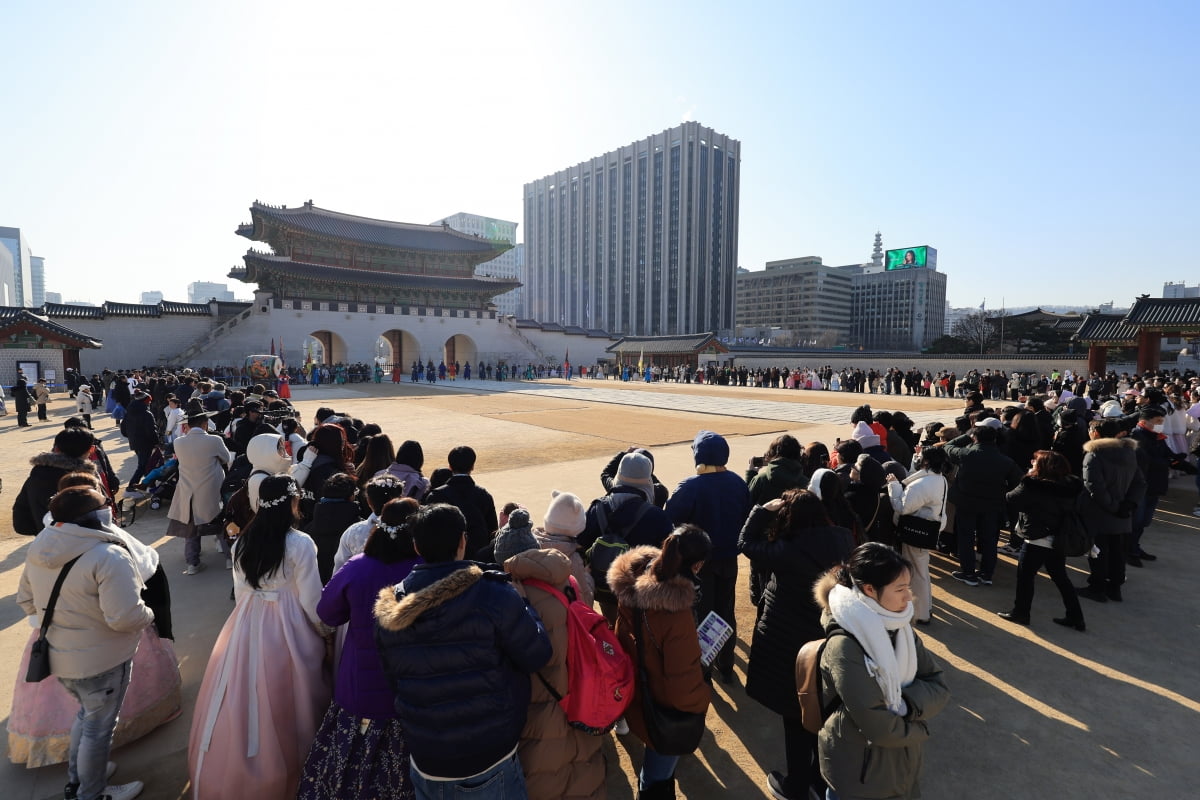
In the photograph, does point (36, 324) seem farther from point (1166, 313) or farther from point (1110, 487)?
point (1166, 313)

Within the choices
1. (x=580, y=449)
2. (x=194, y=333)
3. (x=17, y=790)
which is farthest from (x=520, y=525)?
(x=194, y=333)

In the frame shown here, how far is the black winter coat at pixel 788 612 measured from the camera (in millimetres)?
2643

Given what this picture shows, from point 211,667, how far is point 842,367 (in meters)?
44.2

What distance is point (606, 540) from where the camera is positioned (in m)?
3.18

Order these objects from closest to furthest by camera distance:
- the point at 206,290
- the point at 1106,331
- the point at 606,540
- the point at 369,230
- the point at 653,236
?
the point at 606,540, the point at 1106,331, the point at 369,230, the point at 653,236, the point at 206,290

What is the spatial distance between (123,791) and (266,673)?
3.19ft

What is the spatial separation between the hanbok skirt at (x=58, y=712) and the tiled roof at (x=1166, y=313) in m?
30.1

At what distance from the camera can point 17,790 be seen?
2.65 m

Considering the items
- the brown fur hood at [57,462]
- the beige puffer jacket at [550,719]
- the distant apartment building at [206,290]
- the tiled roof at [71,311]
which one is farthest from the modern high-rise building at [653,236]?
the distant apartment building at [206,290]

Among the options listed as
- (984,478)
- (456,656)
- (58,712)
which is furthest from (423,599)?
(984,478)

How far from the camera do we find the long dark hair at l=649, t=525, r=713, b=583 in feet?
7.39

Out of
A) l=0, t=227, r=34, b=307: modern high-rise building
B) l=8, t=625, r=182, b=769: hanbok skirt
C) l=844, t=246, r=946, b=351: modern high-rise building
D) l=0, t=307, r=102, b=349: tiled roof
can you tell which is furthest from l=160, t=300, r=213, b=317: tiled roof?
l=844, t=246, r=946, b=351: modern high-rise building

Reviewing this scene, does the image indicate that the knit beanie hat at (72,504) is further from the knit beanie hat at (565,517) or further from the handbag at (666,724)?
the handbag at (666,724)

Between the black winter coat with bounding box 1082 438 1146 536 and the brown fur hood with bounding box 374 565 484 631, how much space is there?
5411 millimetres
